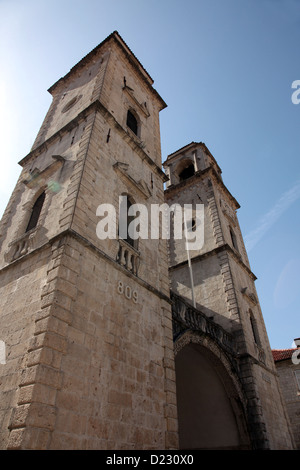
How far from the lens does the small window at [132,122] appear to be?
13.0m

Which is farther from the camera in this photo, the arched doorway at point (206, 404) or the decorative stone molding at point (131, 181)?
the arched doorway at point (206, 404)

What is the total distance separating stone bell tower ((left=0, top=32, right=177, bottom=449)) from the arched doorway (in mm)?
4446

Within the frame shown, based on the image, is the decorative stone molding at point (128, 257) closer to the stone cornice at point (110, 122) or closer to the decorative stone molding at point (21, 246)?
the decorative stone molding at point (21, 246)

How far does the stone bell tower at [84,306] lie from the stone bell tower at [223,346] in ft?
8.44

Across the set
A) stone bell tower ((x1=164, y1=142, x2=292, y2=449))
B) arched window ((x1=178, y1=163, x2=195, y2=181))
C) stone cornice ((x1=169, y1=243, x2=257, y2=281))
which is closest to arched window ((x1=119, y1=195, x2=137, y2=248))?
A: stone bell tower ((x1=164, y1=142, x2=292, y2=449))

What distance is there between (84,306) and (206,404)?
885 cm

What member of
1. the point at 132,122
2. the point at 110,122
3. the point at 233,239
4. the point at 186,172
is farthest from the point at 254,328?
the point at 186,172

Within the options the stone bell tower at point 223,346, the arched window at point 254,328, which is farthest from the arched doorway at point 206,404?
the arched window at point 254,328

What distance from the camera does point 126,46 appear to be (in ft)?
51.0

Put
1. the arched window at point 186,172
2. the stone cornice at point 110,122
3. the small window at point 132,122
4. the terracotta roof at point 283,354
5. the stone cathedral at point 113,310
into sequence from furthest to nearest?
the arched window at point 186,172 → the terracotta roof at point 283,354 → the small window at point 132,122 → the stone cornice at point 110,122 → the stone cathedral at point 113,310

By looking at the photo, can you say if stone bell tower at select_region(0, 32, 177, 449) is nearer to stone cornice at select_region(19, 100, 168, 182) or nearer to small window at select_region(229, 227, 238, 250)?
stone cornice at select_region(19, 100, 168, 182)

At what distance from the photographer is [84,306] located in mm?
6184

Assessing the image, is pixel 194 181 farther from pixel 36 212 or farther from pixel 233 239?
pixel 36 212

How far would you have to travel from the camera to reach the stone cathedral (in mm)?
5305
